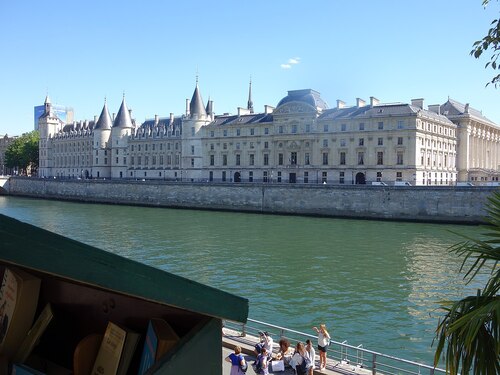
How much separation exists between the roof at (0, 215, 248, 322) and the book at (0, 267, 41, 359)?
29.9 inches

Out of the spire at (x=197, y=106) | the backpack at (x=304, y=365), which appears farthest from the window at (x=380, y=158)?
the backpack at (x=304, y=365)

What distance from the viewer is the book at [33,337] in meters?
2.76

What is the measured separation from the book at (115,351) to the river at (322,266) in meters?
5.50

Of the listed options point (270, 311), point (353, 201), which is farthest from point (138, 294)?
point (353, 201)

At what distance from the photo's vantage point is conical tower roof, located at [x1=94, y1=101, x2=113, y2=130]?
99125 mm

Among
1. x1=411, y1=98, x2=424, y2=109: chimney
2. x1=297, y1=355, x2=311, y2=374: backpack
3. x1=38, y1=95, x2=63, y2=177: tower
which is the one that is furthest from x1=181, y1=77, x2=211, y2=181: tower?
x1=297, y1=355, x2=311, y2=374: backpack

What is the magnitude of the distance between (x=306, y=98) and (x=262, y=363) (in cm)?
6192

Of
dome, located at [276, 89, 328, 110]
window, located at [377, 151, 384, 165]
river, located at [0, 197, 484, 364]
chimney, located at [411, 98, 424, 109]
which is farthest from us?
dome, located at [276, 89, 328, 110]

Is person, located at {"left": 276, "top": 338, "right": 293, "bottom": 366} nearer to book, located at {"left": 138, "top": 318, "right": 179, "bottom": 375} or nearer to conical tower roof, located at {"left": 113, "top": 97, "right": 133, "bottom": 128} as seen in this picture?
book, located at {"left": 138, "top": 318, "right": 179, "bottom": 375}

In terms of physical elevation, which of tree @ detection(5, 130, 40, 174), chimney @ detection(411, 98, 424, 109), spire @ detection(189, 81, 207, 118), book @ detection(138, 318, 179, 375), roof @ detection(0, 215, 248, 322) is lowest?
book @ detection(138, 318, 179, 375)

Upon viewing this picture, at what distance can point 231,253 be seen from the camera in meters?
27.8

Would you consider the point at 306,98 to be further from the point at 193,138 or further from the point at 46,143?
the point at 46,143

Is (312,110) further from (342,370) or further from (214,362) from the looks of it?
(214,362)

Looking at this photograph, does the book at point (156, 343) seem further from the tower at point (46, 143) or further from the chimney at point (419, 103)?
the tower at point (46, 143)
